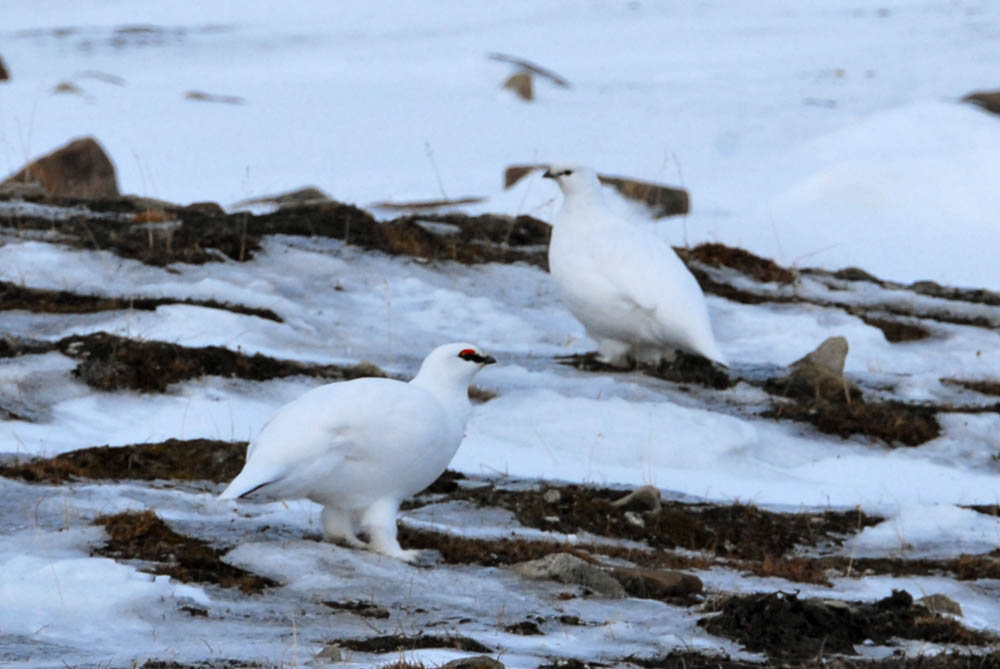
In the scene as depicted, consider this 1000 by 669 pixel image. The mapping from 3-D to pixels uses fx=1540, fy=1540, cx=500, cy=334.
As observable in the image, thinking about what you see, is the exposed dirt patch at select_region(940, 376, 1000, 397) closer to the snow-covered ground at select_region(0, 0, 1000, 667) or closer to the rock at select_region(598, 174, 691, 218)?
the snow-covered ground at select_region(0, 0, 1000, 667)

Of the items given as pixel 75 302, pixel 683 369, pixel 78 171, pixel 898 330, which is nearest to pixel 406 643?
pixel 683 369

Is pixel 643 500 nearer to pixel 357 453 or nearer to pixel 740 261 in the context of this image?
pixel 357 453

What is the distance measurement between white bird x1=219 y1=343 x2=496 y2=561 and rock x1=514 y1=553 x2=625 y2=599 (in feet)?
1.48

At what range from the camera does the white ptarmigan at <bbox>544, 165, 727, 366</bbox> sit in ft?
29.5

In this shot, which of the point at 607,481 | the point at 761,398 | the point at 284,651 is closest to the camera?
the point at 284,651

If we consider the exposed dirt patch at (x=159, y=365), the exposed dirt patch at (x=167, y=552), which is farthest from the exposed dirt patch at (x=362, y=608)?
the exposed dirt patch at (x=159, y=365)

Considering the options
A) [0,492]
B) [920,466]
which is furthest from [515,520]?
[920,466]

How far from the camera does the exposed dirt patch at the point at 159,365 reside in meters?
8.09

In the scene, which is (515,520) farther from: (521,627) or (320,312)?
(320,312)

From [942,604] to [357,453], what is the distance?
2129mm

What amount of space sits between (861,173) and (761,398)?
37.5ft

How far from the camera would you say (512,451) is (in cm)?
801

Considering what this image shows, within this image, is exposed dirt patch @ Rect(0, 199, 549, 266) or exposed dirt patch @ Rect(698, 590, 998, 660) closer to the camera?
exposed dirt patch @ Rect(698, 590, 998, 660)

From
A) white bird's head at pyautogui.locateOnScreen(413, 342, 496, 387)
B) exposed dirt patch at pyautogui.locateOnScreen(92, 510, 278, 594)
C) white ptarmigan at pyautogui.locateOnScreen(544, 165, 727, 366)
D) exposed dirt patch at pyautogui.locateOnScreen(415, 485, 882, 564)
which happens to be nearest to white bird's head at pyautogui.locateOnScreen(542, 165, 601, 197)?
white ptarmigan at pyautogui.locateOnScreen(544, 165, 727, 366)
